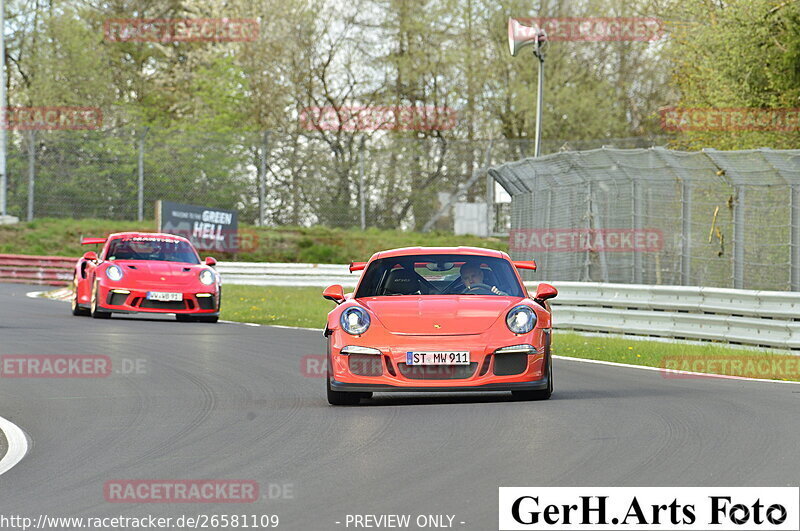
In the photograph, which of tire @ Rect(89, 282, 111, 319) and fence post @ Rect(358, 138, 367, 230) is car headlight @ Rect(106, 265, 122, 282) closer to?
tire @ Rect(89, 282, 111, 319)

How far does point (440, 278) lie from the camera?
11430mm

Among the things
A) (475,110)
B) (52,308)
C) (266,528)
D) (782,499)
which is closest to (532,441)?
(782,499)

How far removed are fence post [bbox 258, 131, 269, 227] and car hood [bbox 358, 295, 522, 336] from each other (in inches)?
988

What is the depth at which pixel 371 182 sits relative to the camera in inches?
1398

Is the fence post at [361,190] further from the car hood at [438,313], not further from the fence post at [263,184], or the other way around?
the car hood at [438,313]

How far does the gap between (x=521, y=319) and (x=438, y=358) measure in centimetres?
72

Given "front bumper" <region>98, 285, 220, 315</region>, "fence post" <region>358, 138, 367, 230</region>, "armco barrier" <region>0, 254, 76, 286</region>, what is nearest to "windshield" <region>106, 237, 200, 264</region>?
"front bumper" <region>98, 285, 220, 315</region>

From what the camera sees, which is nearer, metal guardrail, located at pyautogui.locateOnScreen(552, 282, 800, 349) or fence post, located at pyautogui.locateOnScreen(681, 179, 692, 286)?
metal guardrail, located at pyautogui.locateOnScreen(552, 282, 800, 349)

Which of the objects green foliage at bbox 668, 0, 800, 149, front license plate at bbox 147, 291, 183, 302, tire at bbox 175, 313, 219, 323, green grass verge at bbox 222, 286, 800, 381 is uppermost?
green foliage at bbox 668, 0, 800, 149

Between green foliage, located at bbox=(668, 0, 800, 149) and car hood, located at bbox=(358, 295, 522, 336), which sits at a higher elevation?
green foliage, located at bbox=(668, 0, 800, 149)

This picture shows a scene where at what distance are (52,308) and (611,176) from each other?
9999 mm

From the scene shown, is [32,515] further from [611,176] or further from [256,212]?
[256,212]

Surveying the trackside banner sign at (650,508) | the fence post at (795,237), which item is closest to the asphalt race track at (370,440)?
the trackside banner sign at (650,508)

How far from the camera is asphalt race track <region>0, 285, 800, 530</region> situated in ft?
21.9
